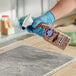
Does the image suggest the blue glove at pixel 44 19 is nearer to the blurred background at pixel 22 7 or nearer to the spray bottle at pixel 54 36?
the spray bottle at pixel 54 36

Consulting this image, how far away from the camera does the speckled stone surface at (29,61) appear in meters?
1.09

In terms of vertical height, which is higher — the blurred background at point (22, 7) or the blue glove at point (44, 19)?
the blurred background at point (22, 7)

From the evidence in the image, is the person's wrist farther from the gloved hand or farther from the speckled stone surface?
the speckled stone surface

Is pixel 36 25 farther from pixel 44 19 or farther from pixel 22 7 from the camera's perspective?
pixel 22 7

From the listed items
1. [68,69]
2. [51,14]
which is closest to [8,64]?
[68,69]

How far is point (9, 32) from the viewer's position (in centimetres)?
196

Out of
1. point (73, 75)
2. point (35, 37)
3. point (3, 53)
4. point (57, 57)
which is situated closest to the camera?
point (73, 75)

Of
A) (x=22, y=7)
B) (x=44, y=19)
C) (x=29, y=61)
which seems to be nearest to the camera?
(x=29, y=61)

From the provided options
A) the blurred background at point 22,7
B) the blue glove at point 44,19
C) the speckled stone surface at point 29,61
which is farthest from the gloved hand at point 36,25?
the blurred background at point 22,7

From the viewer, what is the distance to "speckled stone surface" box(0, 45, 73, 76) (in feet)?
3.57

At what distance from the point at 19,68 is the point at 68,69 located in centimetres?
24

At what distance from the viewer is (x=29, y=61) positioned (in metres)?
1.22

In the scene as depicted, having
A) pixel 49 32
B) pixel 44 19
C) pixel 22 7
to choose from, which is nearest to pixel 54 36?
pixel 49 32

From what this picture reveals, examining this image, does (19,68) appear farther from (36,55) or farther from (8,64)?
(36,55)
